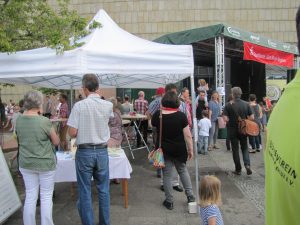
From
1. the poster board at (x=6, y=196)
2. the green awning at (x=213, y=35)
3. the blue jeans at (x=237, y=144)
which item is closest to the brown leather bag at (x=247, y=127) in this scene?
the blue jeans at (x=237, y=144)

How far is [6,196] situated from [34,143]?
3.98 ft

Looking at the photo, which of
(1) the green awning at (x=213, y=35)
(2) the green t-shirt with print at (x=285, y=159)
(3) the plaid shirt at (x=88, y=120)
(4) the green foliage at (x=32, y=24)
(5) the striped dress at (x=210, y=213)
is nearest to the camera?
(2) the green t-shirt with print at (x=285, y=159)

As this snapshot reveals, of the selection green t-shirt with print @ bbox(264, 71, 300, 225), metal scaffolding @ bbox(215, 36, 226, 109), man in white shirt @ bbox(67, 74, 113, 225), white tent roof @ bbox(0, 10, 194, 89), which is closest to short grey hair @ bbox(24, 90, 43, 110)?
man in white shirt @ bbox(67, 74, 113, 225)

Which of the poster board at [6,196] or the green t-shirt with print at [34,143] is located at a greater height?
the green t-shirt with print at [34,143]

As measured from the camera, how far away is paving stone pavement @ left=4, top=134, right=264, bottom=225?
533 centimetres

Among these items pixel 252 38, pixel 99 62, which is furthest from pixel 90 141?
pixel 252 38

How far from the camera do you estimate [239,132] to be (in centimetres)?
781

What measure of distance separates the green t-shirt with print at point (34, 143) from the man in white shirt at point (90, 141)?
34 centimetres

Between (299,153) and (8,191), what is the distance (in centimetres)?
490

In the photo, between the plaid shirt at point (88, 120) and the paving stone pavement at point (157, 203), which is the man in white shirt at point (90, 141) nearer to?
the plaid shirt at point (88, 120)

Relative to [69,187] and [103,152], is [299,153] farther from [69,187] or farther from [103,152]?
[69,187]

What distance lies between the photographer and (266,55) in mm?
14242

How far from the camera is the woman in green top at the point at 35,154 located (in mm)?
4348

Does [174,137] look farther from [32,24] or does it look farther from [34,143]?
[32,24]
